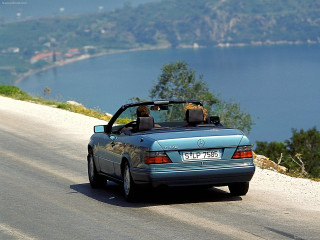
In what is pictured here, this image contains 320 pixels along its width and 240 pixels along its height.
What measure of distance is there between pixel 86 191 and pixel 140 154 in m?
2.34

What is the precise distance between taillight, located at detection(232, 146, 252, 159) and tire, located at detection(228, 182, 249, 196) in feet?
2.56

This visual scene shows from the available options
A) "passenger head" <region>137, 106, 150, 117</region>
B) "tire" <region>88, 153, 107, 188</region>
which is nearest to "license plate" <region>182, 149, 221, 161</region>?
"passenger head" <region>137, 106, 150, 117</region>

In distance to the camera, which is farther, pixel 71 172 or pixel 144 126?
pixel 71 172

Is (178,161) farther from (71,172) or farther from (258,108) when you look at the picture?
(258,108)

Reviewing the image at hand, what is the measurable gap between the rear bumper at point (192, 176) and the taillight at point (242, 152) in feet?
0.47

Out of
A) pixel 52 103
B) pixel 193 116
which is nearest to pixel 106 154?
pixel 193 116

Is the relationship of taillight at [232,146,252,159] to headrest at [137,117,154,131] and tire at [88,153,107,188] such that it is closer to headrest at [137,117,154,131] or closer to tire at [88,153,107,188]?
headrest at [137,117,154,131]

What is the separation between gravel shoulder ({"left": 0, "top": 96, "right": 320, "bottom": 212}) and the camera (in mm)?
9961

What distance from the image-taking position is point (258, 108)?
604ft

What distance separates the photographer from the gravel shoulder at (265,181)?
9961 millimetres

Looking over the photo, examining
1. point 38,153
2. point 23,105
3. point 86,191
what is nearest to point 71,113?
point 23,105

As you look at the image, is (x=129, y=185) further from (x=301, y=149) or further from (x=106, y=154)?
(x=301, y=149)

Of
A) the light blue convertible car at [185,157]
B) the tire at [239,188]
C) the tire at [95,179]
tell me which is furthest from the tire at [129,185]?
the tire at [95,179]

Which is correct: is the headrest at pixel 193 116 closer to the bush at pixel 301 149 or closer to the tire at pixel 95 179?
the tire at pixel 95 179
